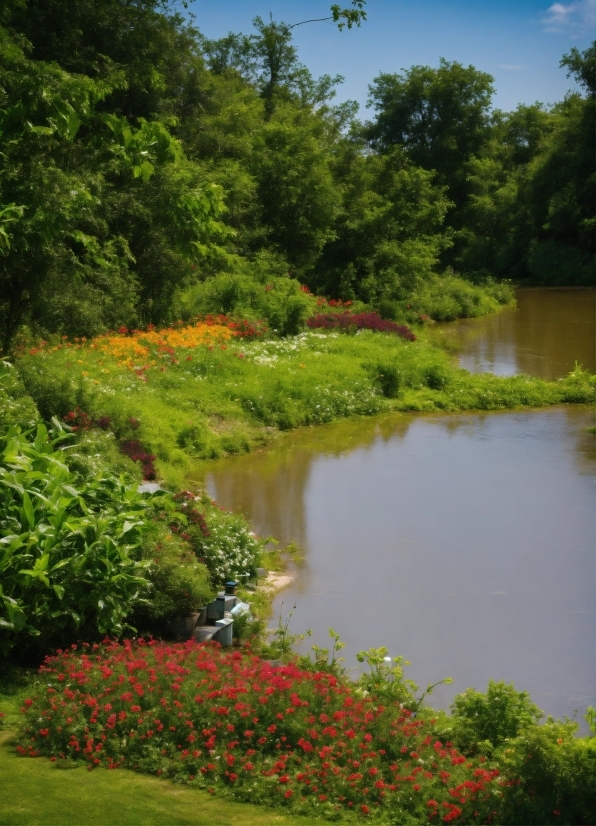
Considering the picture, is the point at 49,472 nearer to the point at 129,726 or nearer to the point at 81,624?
the point at 81,624

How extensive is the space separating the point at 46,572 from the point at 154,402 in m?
8.68

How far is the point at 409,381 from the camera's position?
19359 millimetres

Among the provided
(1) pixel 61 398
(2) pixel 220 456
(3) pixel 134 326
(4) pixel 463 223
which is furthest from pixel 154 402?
(4) pixel 463 223

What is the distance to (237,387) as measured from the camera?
54.6 ft

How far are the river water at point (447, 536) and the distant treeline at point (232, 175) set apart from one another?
4.54 meters

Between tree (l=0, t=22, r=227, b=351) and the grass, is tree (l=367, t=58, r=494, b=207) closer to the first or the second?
tree (l=0, t=22, r=227, b=351)

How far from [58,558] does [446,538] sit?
18.5 feet

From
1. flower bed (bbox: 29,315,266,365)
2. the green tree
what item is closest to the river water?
flower bed (bbox: 29,315,266,365)

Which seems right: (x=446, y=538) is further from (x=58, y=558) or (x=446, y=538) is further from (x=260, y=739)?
(x=260, y=739)

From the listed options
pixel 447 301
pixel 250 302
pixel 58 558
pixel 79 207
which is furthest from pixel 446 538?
pixel 447 301

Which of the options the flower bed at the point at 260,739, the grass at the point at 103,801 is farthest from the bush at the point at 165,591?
the grass at the point at 103,801

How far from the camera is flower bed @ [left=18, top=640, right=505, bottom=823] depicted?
16.3 feet

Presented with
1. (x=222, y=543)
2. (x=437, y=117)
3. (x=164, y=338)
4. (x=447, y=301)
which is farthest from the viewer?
(x=437, y=117)

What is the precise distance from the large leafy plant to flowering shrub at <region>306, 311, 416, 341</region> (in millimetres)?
16463
